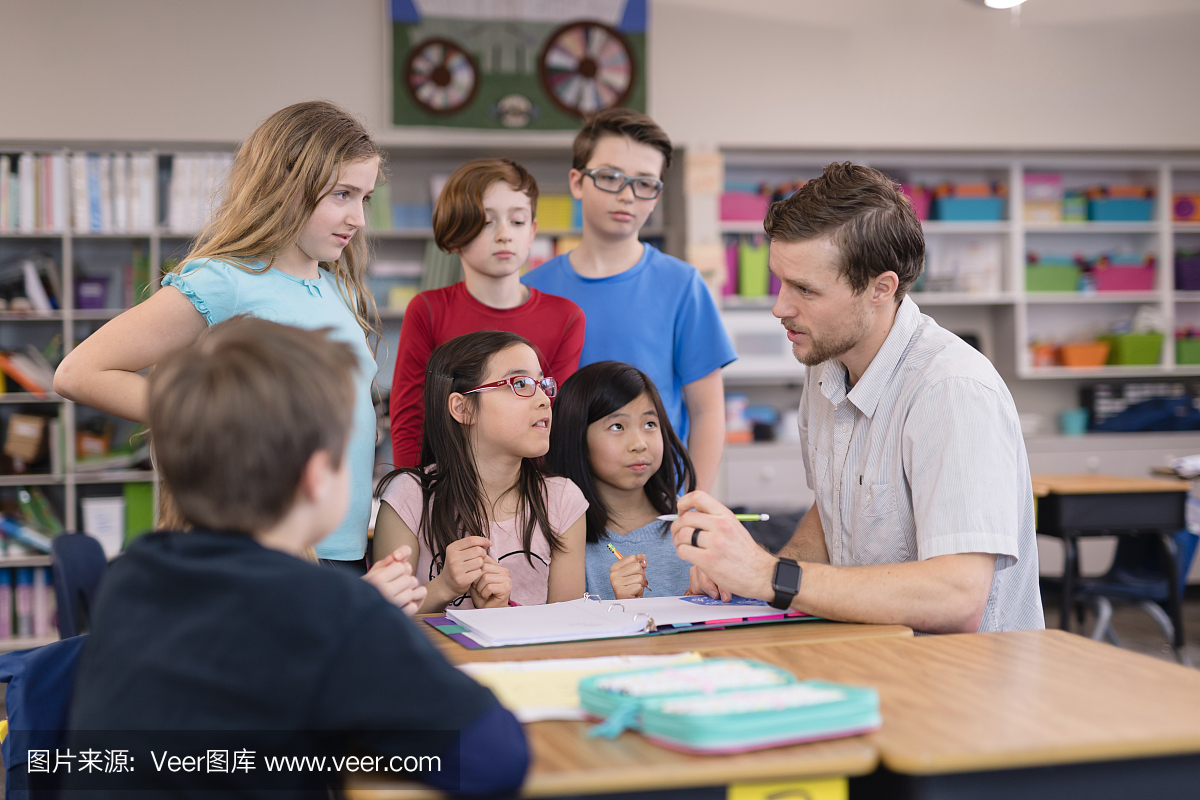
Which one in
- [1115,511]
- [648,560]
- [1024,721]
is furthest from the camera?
[1115,511]

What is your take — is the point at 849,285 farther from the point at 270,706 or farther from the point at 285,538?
the point at 270,706

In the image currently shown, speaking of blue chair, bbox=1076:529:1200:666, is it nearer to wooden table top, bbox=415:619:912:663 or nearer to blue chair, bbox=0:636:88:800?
wooden table top, bbox=415:619:912:663

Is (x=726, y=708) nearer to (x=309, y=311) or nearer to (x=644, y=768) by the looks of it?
(x=644, y=768)

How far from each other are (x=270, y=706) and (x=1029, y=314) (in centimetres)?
598

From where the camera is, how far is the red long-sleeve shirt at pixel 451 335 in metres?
→ 2.26

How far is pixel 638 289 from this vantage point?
8.13ft

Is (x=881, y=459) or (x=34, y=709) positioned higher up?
(x=881, y=459)

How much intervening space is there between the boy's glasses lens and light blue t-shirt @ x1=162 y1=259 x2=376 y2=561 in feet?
2.73

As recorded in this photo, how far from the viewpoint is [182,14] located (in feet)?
15.7

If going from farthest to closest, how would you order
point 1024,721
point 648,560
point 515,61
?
point 515,61 → point 648,560 → point 1024,721

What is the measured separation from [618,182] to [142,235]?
130 inches

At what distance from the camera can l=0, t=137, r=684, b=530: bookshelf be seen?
184 inches

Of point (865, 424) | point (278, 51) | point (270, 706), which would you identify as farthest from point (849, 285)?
point (278, 51)

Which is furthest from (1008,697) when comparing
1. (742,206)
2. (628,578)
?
(742,206)
